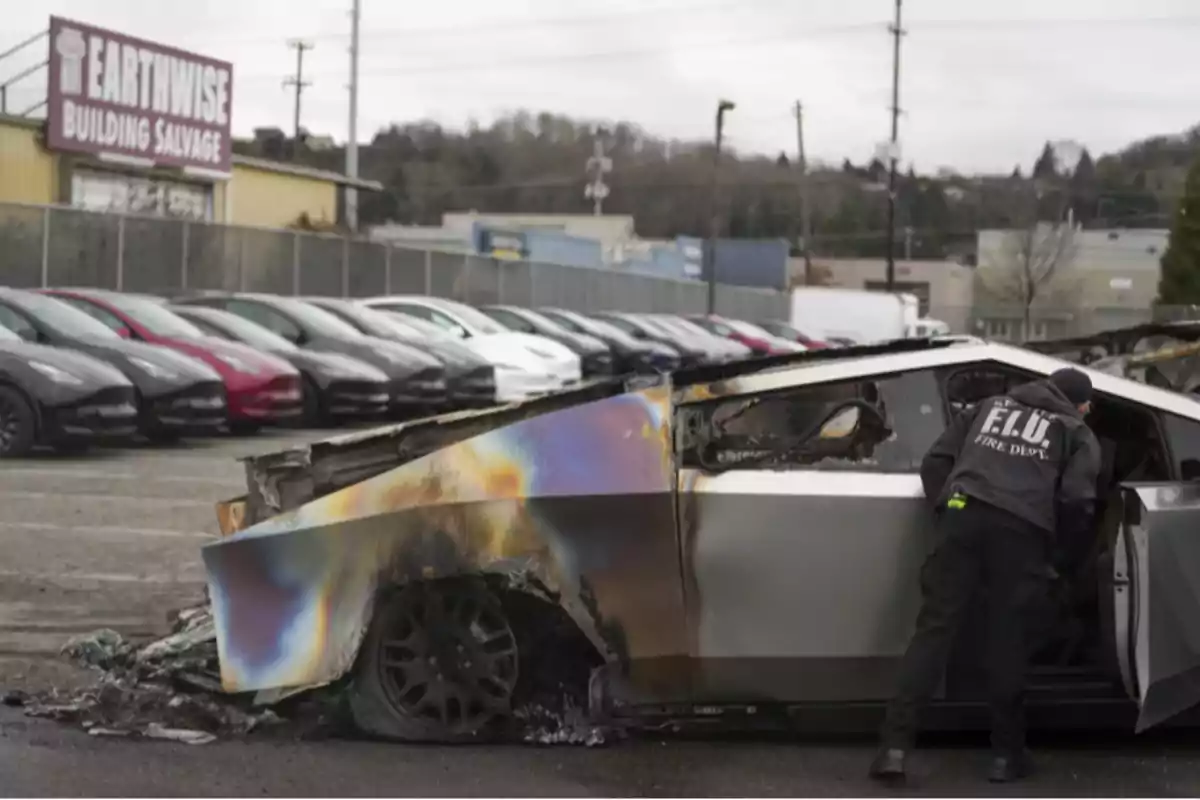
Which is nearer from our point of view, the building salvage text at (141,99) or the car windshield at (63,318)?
the car windshield at (63,318)

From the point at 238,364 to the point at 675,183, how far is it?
2359 inches

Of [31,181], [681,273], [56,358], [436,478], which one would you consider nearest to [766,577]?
[436,478]

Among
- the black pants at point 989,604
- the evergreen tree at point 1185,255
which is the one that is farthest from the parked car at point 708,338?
the black pants at point 989,604

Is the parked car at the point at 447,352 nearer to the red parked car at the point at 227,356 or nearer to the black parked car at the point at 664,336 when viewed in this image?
the red parked car at the point at 227,356

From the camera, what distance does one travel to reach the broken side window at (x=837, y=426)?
516cm

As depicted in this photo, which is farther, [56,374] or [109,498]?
[56,374]

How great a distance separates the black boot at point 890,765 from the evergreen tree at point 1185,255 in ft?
143

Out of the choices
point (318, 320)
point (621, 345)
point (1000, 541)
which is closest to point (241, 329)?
point (318, 320)

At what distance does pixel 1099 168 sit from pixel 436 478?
6361 cm

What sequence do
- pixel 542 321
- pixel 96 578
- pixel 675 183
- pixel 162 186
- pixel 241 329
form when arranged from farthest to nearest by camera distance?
pixel 675 183
pixel 162 186
pixel 542 321
pixel 241 329
pixel 96 578

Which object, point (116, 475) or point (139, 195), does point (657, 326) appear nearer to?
point (139, 195)

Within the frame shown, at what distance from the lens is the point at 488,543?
5.00 meters

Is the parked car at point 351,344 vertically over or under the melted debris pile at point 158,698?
over

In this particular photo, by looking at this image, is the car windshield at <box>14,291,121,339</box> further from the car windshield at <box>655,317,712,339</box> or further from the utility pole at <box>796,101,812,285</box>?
the utility pole at <box>796,101,812,285</box>
